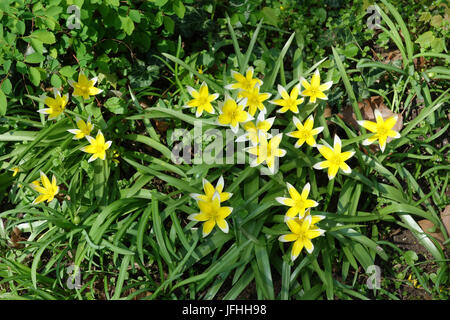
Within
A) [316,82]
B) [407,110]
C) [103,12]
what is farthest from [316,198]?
[103,12]

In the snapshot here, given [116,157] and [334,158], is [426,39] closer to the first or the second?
[334,158]

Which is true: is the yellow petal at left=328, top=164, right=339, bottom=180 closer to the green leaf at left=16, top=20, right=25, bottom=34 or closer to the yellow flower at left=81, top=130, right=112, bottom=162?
the yellow flower at left=81, top=130, right=112, bottom=162

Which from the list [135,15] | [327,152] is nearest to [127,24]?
[135,15]

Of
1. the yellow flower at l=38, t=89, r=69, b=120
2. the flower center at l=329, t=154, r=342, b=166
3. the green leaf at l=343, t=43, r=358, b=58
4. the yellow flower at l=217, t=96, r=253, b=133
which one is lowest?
the flower center at l=329, t=154, r=342, b=166

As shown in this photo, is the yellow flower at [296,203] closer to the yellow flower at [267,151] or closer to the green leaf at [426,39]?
the yellow flower at [267,151]

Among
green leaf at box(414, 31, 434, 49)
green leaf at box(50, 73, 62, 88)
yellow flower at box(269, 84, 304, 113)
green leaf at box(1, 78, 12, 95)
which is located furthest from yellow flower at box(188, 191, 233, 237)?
green leaf at box(414, 31, 434, 49)

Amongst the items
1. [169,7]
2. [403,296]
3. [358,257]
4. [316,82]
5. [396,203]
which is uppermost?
[169,7]

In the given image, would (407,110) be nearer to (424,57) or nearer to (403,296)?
(424,57)
